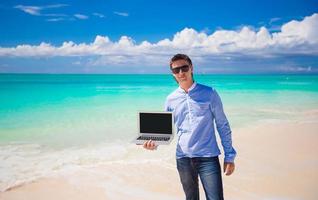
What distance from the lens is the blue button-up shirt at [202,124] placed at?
180 cm

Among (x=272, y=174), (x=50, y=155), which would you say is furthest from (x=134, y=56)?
(x=272, y=174)

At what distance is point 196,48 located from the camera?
41.5 ft

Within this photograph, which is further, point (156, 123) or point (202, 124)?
point (156, 123)

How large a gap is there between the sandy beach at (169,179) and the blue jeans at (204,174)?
1.32 meters

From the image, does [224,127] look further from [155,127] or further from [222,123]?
[155,127]

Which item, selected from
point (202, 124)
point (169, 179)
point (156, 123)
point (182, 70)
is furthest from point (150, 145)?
point (169, 179)

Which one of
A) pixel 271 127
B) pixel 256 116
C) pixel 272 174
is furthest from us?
pixel 256 116

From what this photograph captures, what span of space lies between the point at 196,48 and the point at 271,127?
21.9 ft

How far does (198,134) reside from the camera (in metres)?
1.80

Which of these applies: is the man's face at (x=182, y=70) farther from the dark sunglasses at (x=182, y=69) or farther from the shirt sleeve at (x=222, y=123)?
the shirt sleeve at (x=222, y=123)

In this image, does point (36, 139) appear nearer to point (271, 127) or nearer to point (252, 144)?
point (252, 144)

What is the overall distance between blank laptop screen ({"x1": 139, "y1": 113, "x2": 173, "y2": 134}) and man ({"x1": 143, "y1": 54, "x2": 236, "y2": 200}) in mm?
137

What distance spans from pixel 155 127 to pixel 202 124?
38 cm

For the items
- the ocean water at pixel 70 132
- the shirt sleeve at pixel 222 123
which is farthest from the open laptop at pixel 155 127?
the ocean water at pixel 70 132
